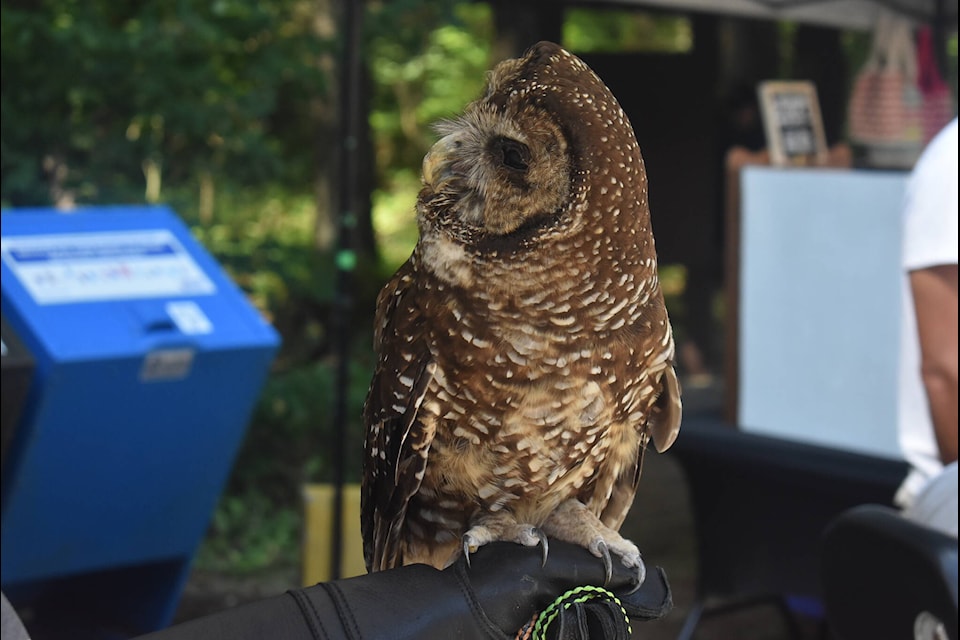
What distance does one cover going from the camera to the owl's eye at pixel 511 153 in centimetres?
146

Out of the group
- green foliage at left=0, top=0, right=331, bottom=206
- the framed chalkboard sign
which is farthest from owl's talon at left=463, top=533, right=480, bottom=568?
the framed chalkboard sign

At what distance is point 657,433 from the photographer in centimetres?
181

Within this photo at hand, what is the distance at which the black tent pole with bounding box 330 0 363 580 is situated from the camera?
3963 mm

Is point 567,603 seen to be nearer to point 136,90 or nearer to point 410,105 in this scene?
point 136,90

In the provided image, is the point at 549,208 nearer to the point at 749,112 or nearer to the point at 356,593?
the point at 356,593

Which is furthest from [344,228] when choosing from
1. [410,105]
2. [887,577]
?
[410,105]

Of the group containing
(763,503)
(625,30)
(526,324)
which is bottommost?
(763,503)

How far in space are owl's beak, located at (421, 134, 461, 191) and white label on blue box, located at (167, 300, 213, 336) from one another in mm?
1402

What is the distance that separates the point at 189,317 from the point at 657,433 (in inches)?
55.2

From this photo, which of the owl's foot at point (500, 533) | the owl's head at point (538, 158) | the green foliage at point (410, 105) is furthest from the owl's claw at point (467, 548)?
the green foliage at point (410, 105)

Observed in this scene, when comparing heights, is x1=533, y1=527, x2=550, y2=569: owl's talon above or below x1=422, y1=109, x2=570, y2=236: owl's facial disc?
below

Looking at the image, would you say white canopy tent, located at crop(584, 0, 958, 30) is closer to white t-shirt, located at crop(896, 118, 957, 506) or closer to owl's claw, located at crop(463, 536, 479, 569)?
white t-shirt, located at crop(896, 118, 957, 506)

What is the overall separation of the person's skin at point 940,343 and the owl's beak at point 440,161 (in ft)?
4.71

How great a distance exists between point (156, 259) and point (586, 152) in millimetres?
1745
